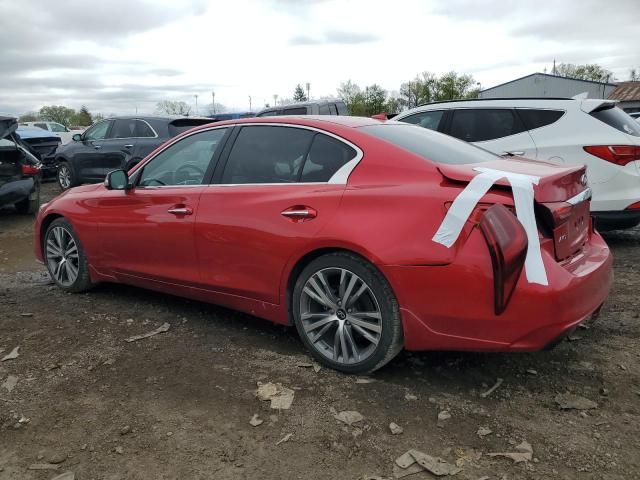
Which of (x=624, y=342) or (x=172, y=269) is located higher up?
(x=172, y=269)

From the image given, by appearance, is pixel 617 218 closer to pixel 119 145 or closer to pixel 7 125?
pixel 7 125

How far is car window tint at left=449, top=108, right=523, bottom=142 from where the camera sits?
666 centimetres

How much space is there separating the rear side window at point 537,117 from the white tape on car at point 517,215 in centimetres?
385

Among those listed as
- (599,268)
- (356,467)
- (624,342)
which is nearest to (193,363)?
(356,467)

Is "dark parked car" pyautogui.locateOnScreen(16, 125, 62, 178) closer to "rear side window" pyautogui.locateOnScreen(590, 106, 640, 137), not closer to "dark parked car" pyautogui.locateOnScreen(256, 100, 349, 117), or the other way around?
"dark parked car" pyautogui.locateOnScreen(256, 100, 349, 117)

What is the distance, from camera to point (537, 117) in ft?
21.3

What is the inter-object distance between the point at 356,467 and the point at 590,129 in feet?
16.3

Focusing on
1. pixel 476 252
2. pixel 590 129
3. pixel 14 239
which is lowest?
pixel 14 239

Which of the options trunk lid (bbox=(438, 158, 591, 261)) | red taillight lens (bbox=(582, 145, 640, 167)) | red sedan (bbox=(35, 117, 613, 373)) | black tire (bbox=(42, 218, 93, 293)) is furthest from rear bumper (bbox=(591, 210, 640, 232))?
black tire (bbox=(42, 218, 93, 293))

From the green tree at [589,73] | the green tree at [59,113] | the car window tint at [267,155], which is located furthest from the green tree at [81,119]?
the car window tint at [267,155]

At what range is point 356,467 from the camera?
253cm

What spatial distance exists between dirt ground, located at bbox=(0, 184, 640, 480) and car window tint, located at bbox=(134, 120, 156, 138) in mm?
7168

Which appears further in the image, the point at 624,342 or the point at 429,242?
the point at 624,342

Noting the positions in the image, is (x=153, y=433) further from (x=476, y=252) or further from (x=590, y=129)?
(x=590, y=129)
